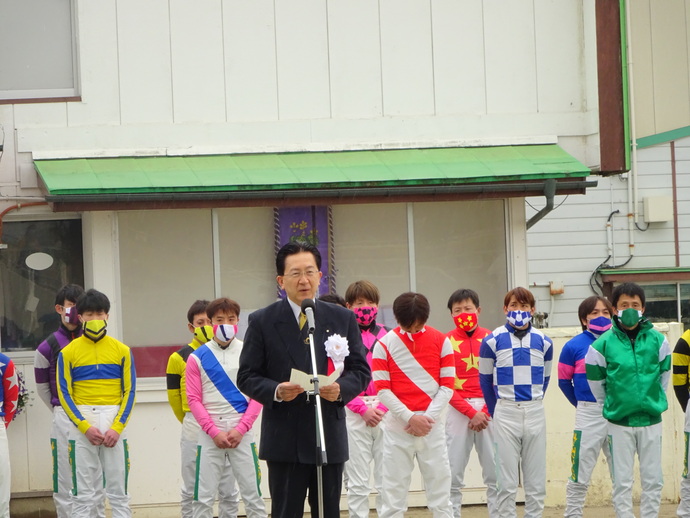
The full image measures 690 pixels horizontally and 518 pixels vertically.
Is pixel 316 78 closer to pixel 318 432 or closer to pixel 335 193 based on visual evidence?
pixel 335 193

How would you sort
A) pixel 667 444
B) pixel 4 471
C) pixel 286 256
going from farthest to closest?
pixel 667 444
pixel 4 471
pixel 286 256

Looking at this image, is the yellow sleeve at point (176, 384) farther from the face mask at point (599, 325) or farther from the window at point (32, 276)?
the face mask at point (599, 325)

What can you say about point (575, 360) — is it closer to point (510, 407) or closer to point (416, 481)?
point (510, 407)

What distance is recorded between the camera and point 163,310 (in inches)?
455

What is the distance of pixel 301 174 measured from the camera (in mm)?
11172

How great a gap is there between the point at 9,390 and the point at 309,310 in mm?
4228

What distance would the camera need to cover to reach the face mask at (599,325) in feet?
31.4

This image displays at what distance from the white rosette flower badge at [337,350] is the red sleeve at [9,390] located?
13.3 feet

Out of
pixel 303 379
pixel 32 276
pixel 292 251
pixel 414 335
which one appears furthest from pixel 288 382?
pixel 32 276

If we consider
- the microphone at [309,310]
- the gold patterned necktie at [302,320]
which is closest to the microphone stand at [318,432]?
the microphone at [309,310]

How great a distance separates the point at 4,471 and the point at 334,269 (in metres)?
3.87

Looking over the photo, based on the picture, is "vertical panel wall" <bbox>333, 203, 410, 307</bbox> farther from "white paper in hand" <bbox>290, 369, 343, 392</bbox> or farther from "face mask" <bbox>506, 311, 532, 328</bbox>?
"white paper in hand" <bbox>290, 369, 343, 392</bbox>

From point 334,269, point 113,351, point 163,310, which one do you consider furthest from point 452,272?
point 113,351

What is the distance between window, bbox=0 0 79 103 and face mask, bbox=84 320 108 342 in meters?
3.01
